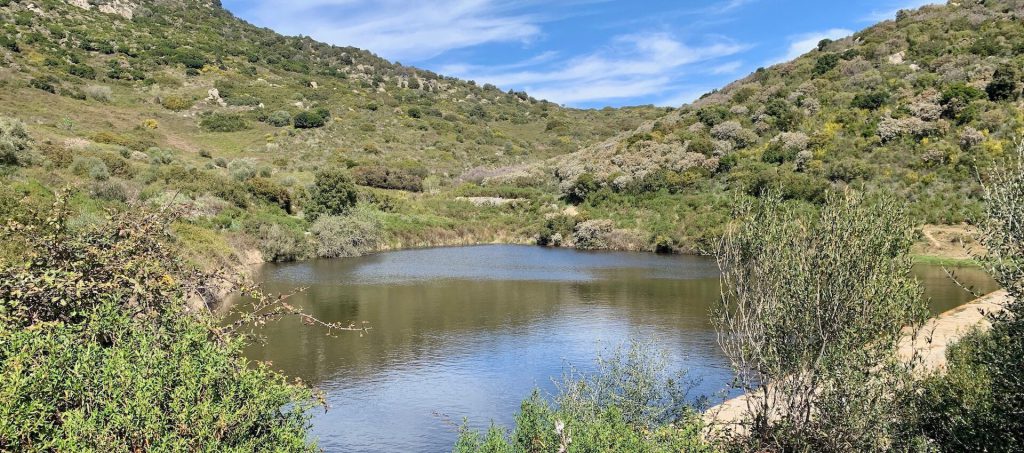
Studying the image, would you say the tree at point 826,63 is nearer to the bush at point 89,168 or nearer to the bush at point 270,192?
the bush at point 270,192

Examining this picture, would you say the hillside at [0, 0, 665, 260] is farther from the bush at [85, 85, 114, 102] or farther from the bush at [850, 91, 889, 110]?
the bush at [850, 91, 889, 110]

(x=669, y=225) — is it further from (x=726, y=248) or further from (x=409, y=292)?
(x=726, y=248)

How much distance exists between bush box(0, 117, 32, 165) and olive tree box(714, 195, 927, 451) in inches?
1725

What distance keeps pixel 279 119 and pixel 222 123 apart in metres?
7.94

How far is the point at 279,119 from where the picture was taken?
90812 millimetres

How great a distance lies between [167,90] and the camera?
92625mm

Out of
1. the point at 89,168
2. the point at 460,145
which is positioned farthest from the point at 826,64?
the point at 89,168

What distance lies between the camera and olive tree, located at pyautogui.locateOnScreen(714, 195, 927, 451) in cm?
1130

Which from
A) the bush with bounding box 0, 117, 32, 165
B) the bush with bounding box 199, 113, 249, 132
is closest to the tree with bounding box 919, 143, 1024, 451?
the bush with bounding box 0, 117, 32, 165

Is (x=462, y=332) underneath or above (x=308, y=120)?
underneath

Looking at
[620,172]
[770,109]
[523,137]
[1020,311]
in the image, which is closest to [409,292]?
[1020,311]

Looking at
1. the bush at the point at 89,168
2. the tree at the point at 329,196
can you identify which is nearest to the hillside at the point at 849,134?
the tree at the point at 329,196

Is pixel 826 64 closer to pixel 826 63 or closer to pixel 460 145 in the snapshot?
pixel 826 63

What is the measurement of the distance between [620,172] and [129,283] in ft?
207
